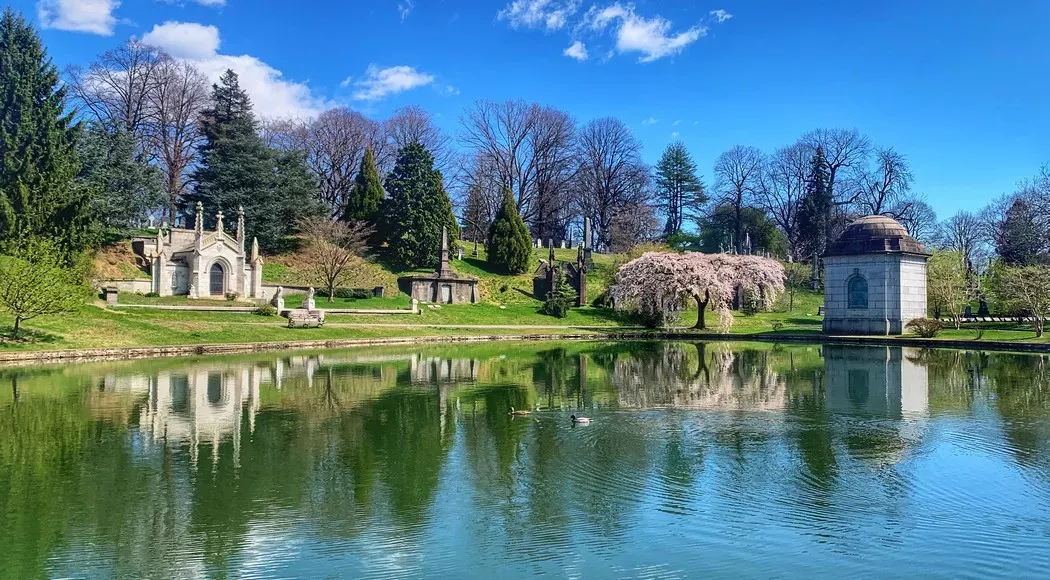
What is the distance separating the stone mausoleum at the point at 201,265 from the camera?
4400 cm

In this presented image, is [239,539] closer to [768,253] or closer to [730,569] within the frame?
[730,569]

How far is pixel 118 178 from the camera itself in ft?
161

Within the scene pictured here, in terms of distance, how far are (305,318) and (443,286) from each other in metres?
15.5

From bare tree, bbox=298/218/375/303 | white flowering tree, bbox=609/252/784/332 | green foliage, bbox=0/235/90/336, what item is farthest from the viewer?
bare tree, bbox=298/218/375/303

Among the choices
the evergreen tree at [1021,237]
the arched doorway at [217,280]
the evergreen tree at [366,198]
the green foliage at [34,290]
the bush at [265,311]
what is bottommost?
the bush at [265,311]

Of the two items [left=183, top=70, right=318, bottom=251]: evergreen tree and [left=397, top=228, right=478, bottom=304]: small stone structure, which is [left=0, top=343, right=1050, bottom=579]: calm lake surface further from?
[left=183, top=70, right=318, bottom=251]: evergreen tree

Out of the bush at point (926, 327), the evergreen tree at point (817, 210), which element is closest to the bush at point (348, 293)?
the bush at point (926, 327)

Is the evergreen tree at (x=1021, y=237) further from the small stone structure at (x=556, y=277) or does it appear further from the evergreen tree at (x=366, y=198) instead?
the evergreen tree at (x=366, y=198)

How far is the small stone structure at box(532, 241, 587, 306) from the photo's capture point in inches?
2121

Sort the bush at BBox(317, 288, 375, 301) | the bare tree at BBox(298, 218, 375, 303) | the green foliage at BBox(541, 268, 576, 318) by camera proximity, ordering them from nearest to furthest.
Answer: the bare tree at BBox(298, 218, 375, 303)
the bush at BBox(317, 288, 375, 301)
the green foliage at BBox(541, 268, 576, 318)

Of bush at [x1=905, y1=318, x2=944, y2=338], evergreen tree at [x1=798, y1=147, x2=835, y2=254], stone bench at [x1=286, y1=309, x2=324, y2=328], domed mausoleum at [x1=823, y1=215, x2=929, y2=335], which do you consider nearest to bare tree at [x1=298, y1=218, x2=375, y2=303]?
stone bench at [x1=286, y1=309, x2=324, y2=328]

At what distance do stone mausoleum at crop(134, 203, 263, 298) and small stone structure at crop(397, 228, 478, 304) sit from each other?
10.1m

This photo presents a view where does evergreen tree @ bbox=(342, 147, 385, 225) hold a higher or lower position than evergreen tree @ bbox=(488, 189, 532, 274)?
higher

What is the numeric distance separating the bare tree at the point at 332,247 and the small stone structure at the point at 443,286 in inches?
172
